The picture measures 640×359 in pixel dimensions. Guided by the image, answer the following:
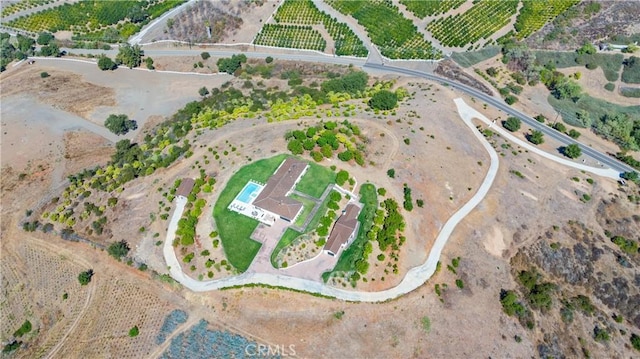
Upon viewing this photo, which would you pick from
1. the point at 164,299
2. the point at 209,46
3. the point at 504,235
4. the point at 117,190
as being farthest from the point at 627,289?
the point at 209,46

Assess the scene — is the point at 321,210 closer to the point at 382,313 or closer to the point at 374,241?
the point at 374,241

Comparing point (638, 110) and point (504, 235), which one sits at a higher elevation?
point (638, 110)

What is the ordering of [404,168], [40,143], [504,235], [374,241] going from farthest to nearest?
[40,143], [404,168], [504,235], [374,241]

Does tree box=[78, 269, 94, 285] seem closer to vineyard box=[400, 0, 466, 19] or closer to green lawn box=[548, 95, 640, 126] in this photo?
green lawn box=[548, 95, 640, 126]

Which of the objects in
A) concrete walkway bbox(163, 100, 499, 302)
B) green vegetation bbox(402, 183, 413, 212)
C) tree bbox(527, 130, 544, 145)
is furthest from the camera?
tree bbox(527, 130, 544, 145)

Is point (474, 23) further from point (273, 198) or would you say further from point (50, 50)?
point (50, 50)

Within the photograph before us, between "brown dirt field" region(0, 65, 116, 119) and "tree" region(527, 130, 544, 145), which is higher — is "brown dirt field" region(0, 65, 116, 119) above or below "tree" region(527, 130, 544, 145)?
below

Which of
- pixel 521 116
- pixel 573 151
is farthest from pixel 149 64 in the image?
pixel 573 151

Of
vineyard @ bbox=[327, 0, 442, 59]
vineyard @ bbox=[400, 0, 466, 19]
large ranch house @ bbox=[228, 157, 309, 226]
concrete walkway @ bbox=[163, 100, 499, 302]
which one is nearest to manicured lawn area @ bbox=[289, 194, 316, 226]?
large ranch house @ bbox=[228, 157, 309, 226]
